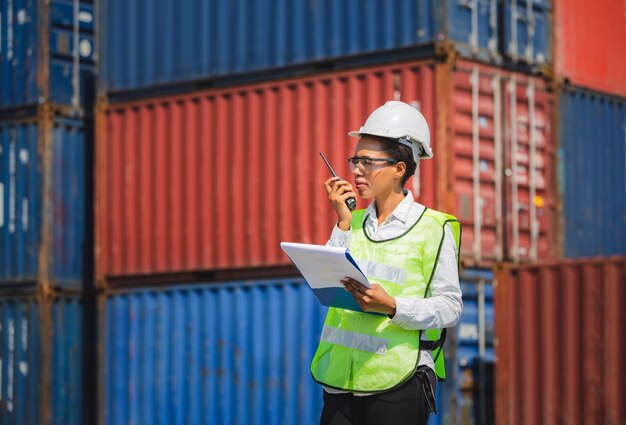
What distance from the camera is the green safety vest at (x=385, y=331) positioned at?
4.50 metres

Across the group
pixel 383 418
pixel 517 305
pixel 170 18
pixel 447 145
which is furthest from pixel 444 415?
pixel 383 418

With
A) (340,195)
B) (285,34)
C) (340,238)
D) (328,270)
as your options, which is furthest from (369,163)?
(285,34)

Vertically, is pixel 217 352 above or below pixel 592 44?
below

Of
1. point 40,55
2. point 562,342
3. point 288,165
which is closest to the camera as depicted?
point 562,342

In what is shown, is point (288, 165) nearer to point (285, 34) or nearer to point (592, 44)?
point (285, 34)

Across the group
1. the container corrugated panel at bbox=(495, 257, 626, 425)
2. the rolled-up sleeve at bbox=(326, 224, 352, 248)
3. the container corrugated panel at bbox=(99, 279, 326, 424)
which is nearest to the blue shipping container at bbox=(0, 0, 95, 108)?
the container corrugated panel at bbox=(99, 279, 326, 424)

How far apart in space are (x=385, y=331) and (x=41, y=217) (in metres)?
11.8

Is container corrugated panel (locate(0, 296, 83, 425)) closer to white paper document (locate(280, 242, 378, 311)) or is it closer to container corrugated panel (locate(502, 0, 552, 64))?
container corrugated panel (locate(502, 0, 552, 64))

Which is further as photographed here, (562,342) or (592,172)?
(592,172)

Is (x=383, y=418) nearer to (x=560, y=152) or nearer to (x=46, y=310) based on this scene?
(x=560, y=152)

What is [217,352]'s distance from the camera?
544 inches

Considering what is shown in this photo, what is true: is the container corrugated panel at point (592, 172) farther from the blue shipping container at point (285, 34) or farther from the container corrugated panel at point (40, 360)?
the container corrugated panel at point (40, 360)

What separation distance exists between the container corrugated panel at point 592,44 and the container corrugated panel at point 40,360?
699cm

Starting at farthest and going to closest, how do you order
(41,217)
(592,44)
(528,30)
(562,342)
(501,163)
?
(41,217) → (592,44) → (528,30) → (501,163) → (562,342)
